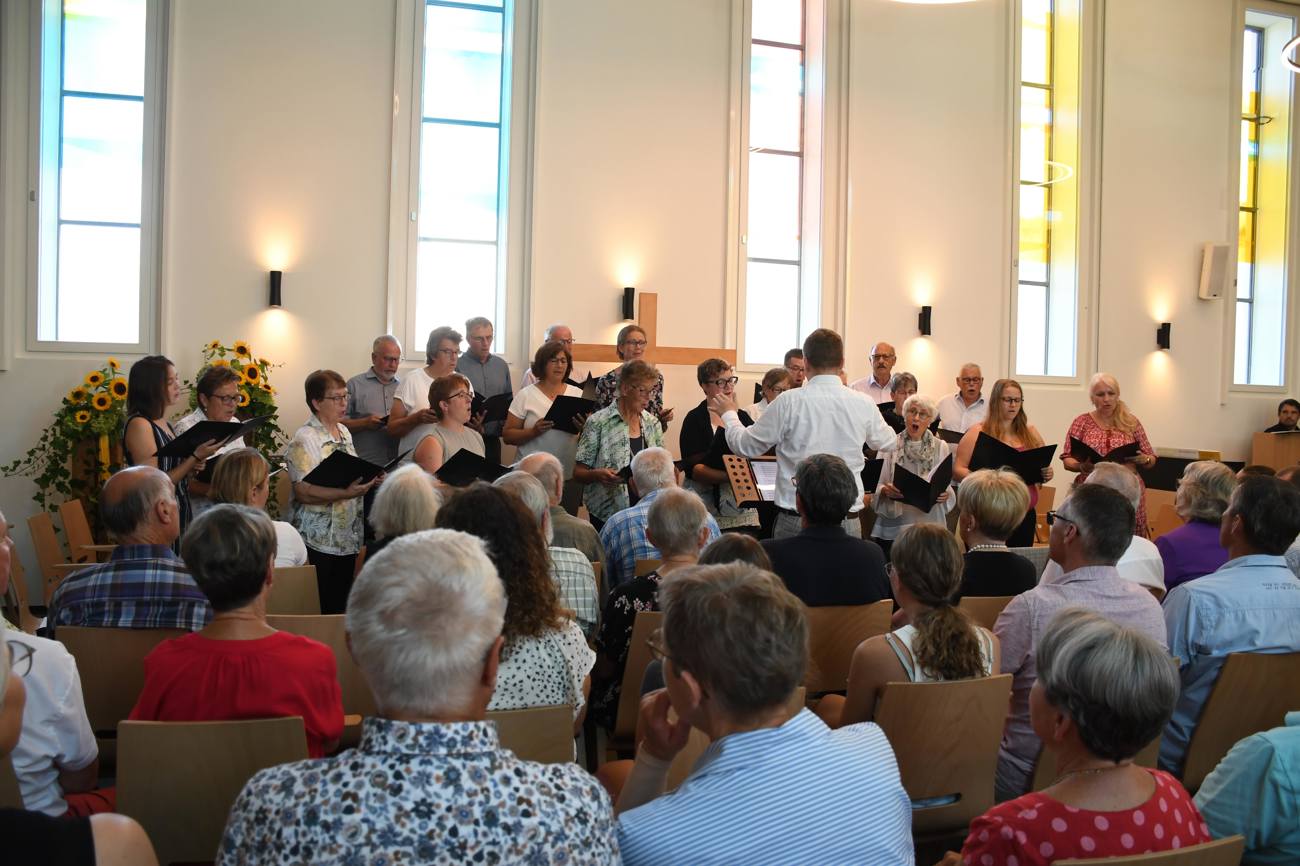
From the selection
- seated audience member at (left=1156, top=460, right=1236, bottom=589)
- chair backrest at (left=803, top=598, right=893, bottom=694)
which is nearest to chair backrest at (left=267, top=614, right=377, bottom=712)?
chair backrest at (left=803, top=598, right=893, bottom=694)

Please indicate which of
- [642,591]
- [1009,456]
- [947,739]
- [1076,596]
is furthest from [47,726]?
[1009,456]

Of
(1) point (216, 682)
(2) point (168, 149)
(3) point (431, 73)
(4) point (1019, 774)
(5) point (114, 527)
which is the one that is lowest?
(4) point (1019, 774)

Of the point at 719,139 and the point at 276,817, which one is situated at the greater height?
the point at 719,139

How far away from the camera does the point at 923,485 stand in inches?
225

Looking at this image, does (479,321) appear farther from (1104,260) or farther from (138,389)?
(1104,260)

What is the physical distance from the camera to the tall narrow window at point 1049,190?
10406 millimetres

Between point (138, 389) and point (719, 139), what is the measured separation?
215 inches

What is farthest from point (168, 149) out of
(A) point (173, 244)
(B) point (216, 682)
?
(B) point (216, 682)

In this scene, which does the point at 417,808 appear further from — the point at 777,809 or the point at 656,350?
the point at 656,350

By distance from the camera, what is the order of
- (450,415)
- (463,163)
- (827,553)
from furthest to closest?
(463,163), (450,415), (827,553)

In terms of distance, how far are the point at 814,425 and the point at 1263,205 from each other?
28.5ft

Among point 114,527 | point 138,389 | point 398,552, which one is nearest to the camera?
point 398,552

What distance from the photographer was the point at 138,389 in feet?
16.5

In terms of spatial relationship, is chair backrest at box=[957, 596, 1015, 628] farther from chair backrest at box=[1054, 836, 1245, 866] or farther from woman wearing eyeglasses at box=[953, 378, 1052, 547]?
woman wearing eyeglasses at box=[953, 378, 1052, 547]
